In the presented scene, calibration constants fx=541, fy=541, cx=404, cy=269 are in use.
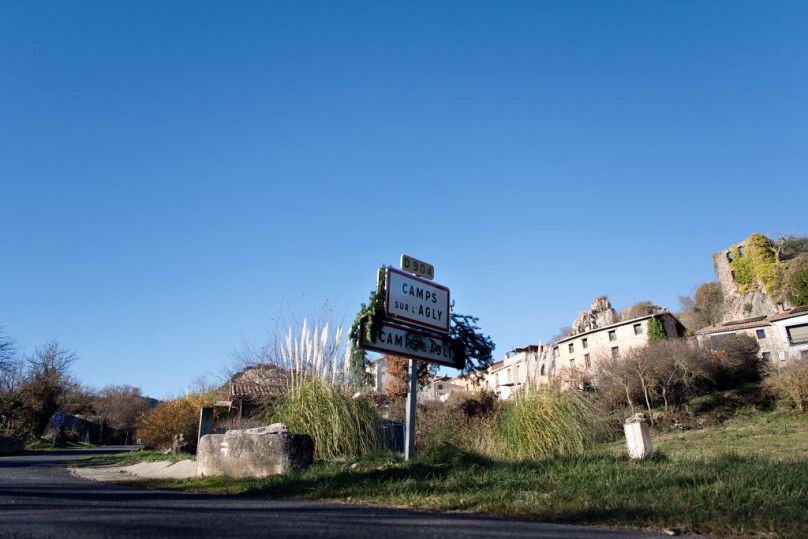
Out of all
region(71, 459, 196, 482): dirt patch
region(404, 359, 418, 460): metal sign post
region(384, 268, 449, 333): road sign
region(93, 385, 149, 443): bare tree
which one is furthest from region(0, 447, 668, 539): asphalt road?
region(93, 385, 149, 443): bare tree

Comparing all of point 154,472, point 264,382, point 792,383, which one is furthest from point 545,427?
point 792,383

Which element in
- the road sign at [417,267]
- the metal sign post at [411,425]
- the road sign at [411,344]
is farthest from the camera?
the road sign at [417,267]

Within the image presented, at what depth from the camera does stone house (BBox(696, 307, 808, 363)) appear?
37.7 m

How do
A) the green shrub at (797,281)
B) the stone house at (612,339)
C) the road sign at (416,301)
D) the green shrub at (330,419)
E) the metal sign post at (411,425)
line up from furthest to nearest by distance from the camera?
the stone house at (612,339) → the green shrub at (797,281) → the green shrub at (330,419) → the road sign at (416,301) → the metal sign post at (411,425)

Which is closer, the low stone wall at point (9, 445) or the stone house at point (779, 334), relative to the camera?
the low stone wall at point (9, 445)

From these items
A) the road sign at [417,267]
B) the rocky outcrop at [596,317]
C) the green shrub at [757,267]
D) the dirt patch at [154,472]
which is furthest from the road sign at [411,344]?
the rocky outcrop at [596,317]

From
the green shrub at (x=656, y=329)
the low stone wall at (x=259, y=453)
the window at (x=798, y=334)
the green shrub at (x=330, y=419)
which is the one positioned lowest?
the low stone wall at (x=259, y=453)

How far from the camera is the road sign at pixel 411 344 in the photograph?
7453 millimetres

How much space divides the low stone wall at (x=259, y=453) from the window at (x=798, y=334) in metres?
42.3

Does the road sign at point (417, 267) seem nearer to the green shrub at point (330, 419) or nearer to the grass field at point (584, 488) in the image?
the green shrub at point (330, 419)

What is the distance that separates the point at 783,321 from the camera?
1535 inches

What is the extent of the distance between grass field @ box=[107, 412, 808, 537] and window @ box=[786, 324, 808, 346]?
130 feet

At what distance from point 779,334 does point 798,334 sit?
114 centimetres

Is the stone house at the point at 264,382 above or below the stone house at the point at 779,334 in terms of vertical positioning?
below
